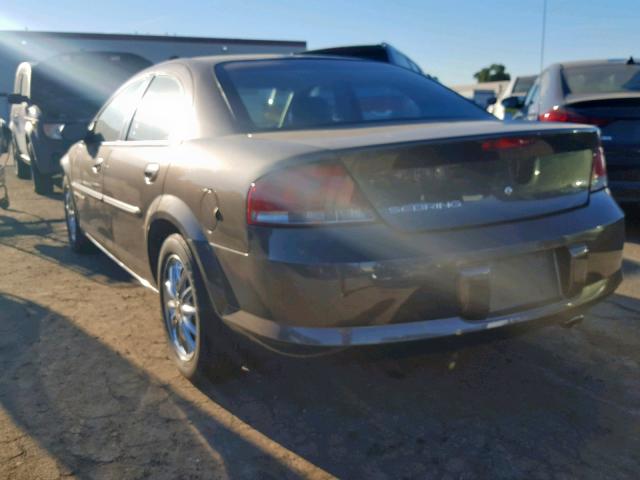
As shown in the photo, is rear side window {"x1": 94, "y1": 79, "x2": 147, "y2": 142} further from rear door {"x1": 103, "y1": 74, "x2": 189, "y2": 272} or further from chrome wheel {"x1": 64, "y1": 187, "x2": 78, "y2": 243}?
chrome wheel {"x1": 64, "y1": 187, "x2": 78, "y2": 243}

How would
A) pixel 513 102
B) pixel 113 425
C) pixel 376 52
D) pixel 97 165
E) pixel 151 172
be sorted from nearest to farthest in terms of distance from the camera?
pixel 113 425, pixel 151 172, pixel 97 165, pixel 513 102, pixel 376 52

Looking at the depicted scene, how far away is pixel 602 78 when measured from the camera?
22.6ft

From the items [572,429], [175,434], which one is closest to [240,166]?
[175,434]

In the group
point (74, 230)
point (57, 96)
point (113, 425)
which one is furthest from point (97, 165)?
point (57, 96)

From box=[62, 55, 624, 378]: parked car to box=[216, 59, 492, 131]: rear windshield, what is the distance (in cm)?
2

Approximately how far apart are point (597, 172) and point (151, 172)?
2166mm

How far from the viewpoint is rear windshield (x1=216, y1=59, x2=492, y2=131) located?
3.34 m

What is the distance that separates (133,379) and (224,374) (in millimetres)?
524

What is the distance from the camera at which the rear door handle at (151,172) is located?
347cm

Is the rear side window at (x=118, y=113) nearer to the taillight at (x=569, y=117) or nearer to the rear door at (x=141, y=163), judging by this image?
the rear door at (x=141, y=163)

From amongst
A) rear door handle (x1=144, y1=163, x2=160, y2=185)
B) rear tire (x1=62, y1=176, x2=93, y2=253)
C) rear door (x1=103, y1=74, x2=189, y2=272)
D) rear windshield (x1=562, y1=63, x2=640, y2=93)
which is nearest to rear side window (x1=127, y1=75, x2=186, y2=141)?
rear door (x1=103, y1=74, x2=189, y2=272)

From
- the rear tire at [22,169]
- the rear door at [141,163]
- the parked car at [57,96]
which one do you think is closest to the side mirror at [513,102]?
the rear door at [141,163]

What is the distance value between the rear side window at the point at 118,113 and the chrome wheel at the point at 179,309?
1.35 metres

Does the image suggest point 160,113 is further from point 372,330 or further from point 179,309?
point 372,330
